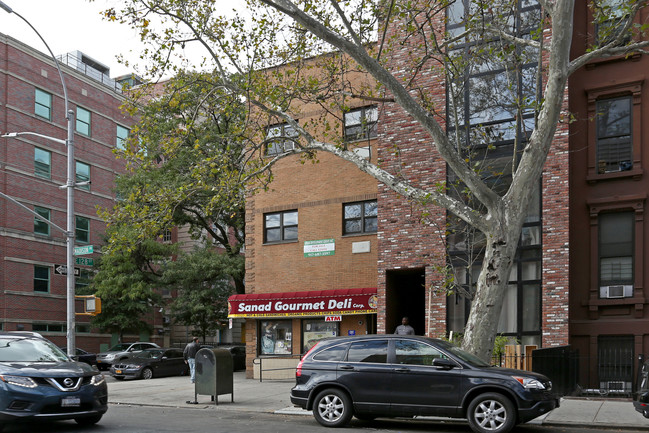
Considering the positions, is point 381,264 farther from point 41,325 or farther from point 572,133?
point 41,325

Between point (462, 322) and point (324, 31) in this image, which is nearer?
point (324, 31)

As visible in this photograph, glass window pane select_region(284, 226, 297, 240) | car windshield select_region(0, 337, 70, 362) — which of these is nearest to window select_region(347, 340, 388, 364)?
car windshield select_region(0, 337, 70, 362)

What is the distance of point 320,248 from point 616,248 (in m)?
9.31

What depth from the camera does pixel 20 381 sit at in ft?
33.3

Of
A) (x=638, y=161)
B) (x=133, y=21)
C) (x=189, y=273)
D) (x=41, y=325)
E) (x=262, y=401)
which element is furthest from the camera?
(x=41, y=325)

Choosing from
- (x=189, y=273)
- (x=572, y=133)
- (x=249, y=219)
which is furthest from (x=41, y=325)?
(x=572, y=133)

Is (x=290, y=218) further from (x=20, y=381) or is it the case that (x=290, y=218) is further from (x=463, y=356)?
(x=20, y=381)

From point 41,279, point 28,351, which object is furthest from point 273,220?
point 41,279

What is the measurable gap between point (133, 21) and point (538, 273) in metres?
11.9

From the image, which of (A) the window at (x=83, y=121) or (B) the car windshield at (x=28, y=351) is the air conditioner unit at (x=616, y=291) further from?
(A) the window at (x=83, y=121)

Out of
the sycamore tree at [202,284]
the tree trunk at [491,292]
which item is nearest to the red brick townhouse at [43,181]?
the sycamore tree at [202,284]

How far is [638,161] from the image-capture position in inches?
705

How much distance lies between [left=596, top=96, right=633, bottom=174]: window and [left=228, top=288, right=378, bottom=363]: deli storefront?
7.76 metres

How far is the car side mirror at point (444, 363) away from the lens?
11.3 m
